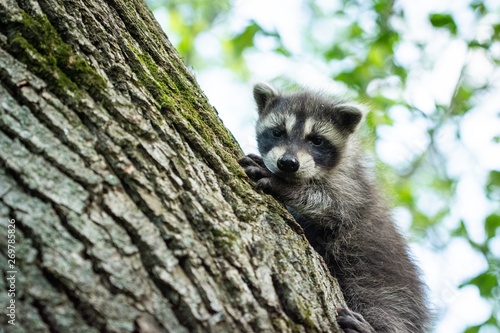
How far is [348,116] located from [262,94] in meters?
1.15

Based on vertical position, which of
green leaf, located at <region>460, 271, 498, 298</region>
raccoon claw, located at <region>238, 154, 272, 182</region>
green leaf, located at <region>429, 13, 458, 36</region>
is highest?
green leaf, located at <region>429, 13, 458, 36</region>

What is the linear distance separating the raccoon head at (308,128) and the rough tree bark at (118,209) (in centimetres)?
239

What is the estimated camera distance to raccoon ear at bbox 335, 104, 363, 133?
20.8 feet

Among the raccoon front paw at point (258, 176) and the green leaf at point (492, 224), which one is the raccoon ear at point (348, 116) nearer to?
the raccoon front paw at point (258, 176)

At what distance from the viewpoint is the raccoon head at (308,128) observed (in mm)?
5820

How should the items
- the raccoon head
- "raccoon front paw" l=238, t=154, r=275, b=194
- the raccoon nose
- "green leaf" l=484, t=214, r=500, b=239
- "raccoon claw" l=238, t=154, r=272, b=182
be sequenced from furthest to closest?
"green leaf" l=484, t=214, r=500, b=239
the raccoon head
the raccoon nose
"raccoon claw" l=238, t=154, r=272, b=182
"raccoon front paw" l=238, t=154, r=275, b=194

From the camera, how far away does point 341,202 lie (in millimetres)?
5453

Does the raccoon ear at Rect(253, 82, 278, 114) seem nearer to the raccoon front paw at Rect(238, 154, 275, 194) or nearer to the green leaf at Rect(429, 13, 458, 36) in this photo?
the raccoon front paw at Rect(238, 154, 275, 194)

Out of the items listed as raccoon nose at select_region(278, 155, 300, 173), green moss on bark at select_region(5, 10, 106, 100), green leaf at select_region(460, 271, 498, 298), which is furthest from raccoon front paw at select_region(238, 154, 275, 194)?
green leaf at select_region(460, 271, 498, 298)

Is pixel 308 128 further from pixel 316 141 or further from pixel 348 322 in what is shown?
pixel 348 322

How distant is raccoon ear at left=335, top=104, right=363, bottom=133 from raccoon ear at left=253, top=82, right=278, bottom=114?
87 cm

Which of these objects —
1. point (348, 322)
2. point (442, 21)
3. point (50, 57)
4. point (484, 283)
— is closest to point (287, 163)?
point (348, 322)

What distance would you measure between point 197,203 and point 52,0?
141 cm

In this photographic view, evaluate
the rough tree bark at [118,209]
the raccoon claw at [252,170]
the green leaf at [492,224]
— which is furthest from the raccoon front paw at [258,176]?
the green leaf at [492,224]
